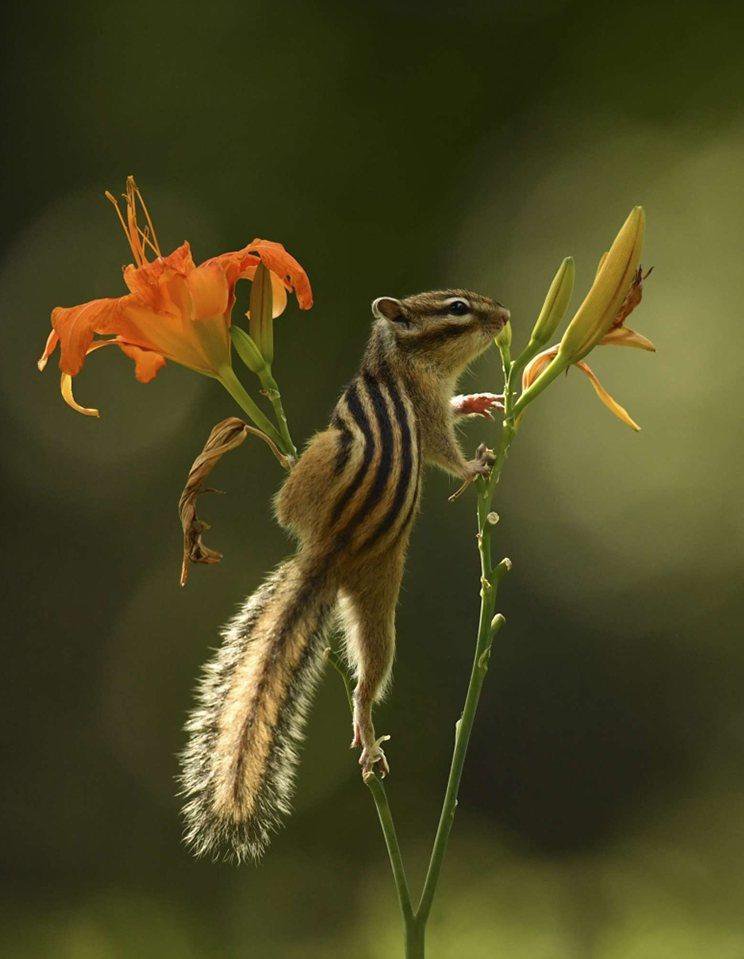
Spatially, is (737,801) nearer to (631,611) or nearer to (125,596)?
(631,611)

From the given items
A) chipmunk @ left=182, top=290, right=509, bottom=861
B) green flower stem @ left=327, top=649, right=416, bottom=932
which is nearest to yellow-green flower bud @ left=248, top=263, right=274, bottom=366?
chipmunk @ left=182, top=290, right=509, bottom=861

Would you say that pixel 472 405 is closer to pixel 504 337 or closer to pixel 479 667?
pixel 504 337

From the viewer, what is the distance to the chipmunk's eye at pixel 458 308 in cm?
168

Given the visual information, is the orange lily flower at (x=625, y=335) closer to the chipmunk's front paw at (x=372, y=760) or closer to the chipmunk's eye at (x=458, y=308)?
the chipmunk's eye at (x=458, y=308)

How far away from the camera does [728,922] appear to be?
3.95 m

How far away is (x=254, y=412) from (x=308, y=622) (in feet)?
0.86

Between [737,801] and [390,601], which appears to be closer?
[390,601]

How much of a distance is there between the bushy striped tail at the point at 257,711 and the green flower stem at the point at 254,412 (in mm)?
155

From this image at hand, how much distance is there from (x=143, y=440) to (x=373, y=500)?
13.0ft

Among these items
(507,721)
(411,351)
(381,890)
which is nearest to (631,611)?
(507,721)

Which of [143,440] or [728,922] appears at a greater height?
[143,440]

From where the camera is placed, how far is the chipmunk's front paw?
4.62 ft

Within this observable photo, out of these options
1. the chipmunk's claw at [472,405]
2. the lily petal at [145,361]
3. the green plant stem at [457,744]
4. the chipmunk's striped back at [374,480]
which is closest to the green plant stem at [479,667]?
the green plant stem at [457,744]

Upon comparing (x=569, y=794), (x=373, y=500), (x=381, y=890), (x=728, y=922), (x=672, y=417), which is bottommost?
(x=381, y=890)
